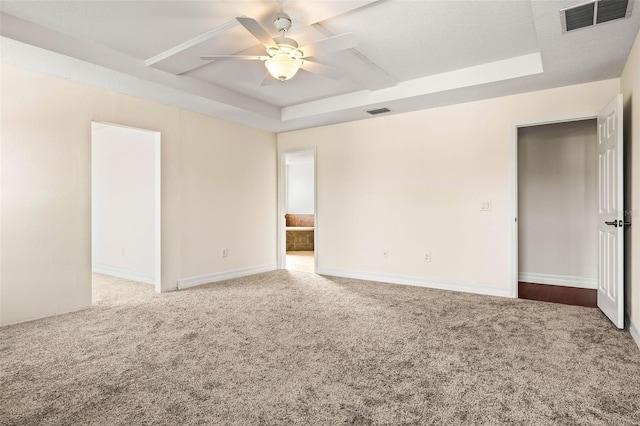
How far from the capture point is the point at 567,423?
5.71 feet

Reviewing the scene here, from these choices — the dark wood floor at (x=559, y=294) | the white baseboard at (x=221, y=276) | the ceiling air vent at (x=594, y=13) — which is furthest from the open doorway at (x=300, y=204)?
the ceiling air vent at (x=594, y=13)

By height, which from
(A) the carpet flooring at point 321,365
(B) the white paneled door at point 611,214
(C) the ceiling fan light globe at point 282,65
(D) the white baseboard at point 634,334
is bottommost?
(A) the carpet flooring at point 321,365

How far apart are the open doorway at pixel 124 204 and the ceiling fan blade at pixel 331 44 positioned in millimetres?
2928

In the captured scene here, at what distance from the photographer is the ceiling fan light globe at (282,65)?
9.18 feet

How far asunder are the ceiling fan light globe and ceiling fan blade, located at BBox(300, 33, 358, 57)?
0.41 ft

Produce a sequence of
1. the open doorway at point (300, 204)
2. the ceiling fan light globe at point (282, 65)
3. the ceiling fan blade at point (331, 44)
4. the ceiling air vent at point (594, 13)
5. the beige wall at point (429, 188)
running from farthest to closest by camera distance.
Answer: the open doorway at point (300, 204), the beige wall at point (429, 188), the ceiling fan light globe at point (282, 65), the ceiling fan blade at point (331, 44), the ceiling air vent at point (594, 13)

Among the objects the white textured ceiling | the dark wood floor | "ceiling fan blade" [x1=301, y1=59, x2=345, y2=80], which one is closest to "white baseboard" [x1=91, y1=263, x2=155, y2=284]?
the white textured ceiling

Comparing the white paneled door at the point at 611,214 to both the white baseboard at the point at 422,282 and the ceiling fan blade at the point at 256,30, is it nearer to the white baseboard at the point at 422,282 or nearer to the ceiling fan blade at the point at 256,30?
the white baseboard at the point at 422,282

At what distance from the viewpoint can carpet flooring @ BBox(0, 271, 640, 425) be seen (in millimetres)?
1847

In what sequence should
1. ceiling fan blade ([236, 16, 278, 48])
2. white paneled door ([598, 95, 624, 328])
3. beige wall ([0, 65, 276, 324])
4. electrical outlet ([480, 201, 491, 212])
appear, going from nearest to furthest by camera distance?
ceiling fan blade ([236, 16, 278, 48])
white paneled door ([598, 95, 624, 328])
beige wall ([0, 65, 276, 324])
electrical outlet ([480, 201, 491, 212])

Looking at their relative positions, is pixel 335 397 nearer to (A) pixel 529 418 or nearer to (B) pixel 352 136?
(A) pixel 529 418

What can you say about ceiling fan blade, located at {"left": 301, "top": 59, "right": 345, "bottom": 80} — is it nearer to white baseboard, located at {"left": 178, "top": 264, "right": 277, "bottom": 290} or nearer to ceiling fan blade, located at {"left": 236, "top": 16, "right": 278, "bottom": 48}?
ceiling fan blade, located at {"left": 236, "top": 16, "right": 278, "bottom": 48}

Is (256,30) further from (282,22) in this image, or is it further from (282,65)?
(282,65)

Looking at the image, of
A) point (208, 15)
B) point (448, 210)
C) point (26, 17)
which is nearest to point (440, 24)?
point (208, 15)
